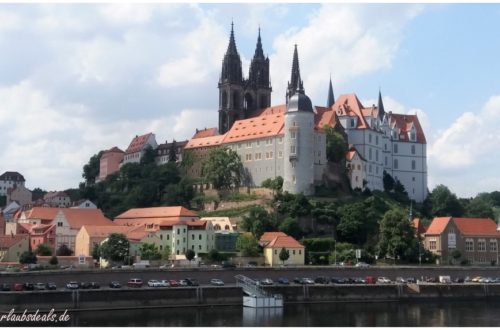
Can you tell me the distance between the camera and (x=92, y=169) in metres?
161

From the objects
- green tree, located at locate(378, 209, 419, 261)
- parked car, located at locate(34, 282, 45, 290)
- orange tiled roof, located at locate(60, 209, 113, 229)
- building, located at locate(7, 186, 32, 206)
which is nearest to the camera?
parked car, located at locate(34, 282, 45, 290)

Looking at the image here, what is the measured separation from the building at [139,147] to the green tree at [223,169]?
31.4 m

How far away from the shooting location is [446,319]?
65500 millimetres

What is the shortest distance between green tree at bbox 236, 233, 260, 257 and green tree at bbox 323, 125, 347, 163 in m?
27.5

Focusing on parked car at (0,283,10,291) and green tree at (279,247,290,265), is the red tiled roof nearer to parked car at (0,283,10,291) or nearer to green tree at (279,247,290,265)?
green tree at (279,247,290,265)

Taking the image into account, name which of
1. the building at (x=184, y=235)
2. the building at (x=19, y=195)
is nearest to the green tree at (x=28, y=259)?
the building at (x=184, y=235)

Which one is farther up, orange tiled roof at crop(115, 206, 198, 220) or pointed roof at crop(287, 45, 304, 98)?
pointed roof at crop(287, 45, 304, 98)

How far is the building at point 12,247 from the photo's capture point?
9481 cm

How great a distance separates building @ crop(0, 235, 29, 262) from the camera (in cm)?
9481

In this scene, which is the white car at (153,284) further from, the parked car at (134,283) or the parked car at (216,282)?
the parked car at (216,282)

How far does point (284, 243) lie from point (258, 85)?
57.0m

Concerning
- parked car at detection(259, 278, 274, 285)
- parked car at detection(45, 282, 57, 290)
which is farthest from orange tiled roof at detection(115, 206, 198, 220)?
parked car at detection(45, 282, 57, 290)

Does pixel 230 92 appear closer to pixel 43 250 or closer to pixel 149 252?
pixel 43 250

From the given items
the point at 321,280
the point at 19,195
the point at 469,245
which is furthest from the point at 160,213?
the point at 19,195
